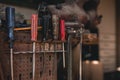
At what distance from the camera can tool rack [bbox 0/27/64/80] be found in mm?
1181

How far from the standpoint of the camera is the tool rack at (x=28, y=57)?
1.18m

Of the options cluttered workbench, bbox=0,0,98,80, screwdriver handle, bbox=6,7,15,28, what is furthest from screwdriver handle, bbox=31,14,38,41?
screwdriver handle, bbox=6,7,15,28

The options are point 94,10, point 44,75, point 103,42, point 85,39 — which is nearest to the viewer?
point 44,75

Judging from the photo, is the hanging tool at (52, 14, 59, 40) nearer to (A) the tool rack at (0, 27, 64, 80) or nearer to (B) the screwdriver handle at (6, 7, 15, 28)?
(A) the tool rack at (0, 27, 64, 80)

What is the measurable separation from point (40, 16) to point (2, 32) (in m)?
0.28

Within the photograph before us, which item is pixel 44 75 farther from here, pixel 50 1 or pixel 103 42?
pixel 103 42

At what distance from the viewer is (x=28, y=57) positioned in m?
1.27

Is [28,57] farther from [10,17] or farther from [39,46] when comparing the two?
[10,17]

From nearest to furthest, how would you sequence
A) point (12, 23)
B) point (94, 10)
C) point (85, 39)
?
point (12, 23), point (85, 39), point (94, 10)

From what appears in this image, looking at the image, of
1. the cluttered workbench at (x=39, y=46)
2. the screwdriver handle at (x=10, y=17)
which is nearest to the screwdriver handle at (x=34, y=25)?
the cluttered workbench at (x=39, y=46)

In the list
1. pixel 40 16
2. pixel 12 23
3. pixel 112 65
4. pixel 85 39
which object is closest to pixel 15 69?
pixel 12 23

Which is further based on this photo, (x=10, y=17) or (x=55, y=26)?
(x=55, y=26)

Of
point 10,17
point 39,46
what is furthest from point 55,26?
point 10,17

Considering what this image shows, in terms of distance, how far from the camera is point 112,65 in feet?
9.38
